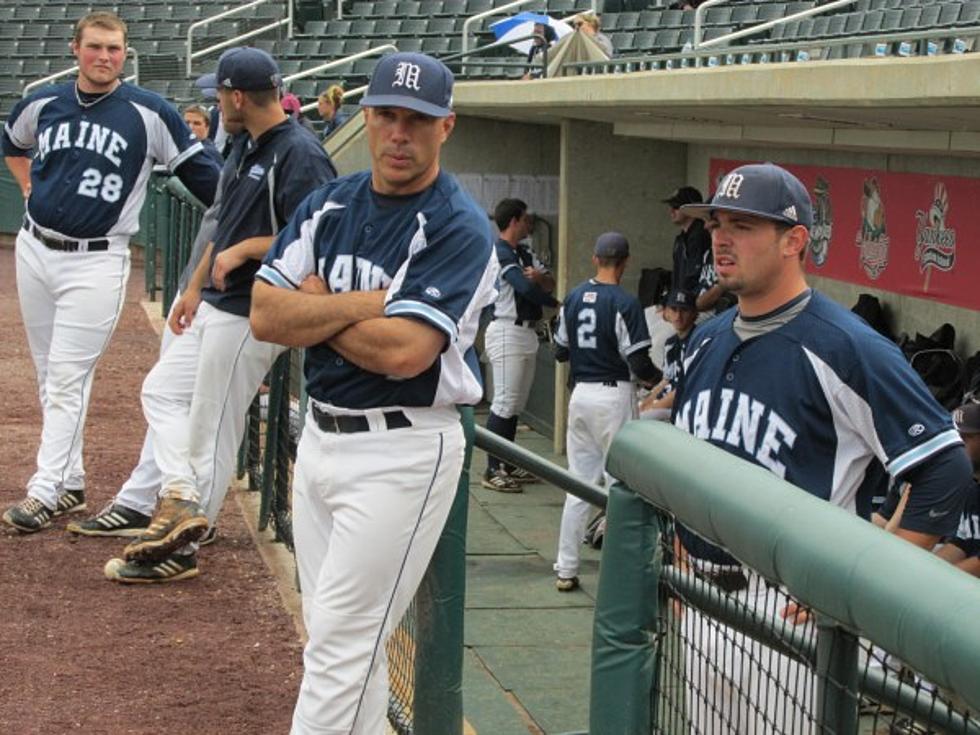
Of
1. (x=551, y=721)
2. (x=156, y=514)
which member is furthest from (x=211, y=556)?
(x=551, y=721)

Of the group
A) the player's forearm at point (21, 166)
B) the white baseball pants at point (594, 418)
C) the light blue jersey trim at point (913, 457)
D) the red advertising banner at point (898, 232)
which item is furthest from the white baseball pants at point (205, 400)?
the red advertising banner at point (898, 232)

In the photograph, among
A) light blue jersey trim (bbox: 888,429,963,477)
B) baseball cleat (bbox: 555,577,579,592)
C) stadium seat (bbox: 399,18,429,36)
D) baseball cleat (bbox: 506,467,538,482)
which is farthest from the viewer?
stadium seat (bbox: 399,18,429,36)

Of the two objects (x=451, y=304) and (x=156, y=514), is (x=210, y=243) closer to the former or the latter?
(x=156, y=514)

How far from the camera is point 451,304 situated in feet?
10.2

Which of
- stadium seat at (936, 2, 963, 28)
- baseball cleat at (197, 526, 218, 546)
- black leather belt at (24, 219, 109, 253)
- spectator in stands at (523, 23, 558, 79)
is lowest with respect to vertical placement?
baseball cleat at (197, 526, 218, 546)

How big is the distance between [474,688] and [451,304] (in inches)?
82.1

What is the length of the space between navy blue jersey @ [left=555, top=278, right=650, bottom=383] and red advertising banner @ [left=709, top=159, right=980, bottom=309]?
132 centimetres

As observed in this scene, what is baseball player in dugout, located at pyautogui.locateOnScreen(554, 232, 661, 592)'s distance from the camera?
26.6 feet

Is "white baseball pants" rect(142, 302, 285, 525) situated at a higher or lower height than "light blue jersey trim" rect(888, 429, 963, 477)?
lower

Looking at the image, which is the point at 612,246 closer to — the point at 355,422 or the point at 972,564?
the point at 972,564

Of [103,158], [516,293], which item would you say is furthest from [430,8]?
[103,158]

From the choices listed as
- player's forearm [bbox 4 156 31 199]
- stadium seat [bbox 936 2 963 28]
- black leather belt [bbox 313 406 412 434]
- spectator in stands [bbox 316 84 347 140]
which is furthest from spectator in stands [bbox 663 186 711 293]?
black leather belt [bbox 313 406 412 434]

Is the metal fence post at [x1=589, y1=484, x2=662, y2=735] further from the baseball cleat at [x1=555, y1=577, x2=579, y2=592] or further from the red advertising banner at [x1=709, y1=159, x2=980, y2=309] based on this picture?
the red advertising banner at [x1=709, y1=159, x2=980, y2=309]

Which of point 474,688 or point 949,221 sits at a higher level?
point 949,221
